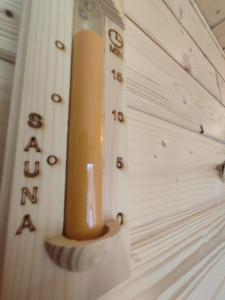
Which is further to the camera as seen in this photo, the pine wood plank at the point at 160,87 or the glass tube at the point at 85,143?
the pine wood plank at the point at 160,87

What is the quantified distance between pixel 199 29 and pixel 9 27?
0.72 m

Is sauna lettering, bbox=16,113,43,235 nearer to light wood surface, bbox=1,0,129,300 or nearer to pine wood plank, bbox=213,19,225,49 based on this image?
light wood surface, bbox=1,0,129,300

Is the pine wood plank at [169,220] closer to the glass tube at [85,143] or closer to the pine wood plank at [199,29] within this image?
the glass tube at [85,143]

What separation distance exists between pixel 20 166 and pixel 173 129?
0.35 meters

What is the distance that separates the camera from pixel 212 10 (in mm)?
706

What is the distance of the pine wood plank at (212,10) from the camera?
67cm

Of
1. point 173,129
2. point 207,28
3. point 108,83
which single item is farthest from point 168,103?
point 207,28

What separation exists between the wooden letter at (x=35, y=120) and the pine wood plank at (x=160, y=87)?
19 centimetres

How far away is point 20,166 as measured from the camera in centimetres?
15

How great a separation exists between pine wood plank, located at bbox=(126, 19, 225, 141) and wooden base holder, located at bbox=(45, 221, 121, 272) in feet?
0.75

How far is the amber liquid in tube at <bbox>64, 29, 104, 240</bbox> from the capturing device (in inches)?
6.8

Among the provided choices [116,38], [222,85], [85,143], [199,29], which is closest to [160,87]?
[116,38]

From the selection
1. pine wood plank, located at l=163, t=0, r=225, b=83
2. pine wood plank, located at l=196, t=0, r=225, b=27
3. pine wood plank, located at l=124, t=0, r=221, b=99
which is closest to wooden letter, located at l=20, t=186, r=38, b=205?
pine wood plank, located at l=124, t=0, r=221, b=99

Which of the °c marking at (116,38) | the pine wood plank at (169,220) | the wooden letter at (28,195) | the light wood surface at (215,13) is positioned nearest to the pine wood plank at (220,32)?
the light wood surface at (215,13)
